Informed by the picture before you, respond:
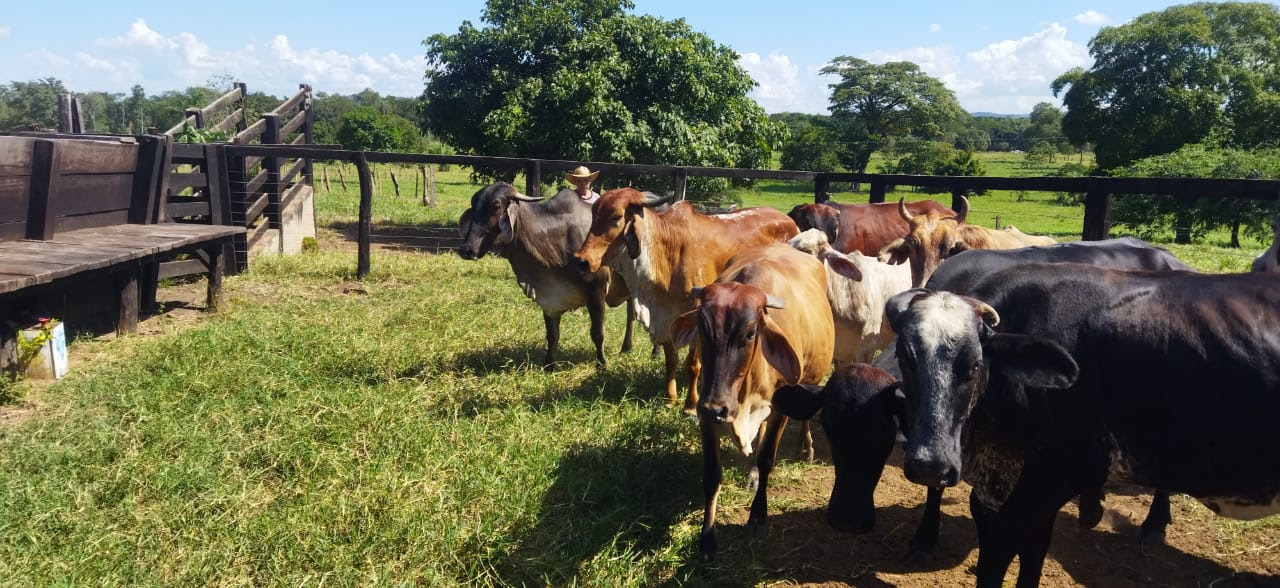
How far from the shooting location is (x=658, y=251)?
20.1 ft

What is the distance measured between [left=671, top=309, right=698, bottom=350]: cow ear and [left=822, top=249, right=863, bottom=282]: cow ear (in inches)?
64.3

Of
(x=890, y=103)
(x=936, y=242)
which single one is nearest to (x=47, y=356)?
(x=936, y=242)

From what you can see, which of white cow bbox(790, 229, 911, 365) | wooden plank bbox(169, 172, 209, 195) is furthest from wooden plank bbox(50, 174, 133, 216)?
white cow bbox(790, 229, 911, 365)

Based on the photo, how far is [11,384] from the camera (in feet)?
18.5

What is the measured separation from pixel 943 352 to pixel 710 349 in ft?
3.74

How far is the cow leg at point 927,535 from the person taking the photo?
4020 mm

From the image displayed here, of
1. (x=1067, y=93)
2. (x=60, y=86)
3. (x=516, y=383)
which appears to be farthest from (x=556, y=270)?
(x=60, y=86)

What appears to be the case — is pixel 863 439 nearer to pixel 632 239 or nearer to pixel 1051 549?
pixel 1051 549

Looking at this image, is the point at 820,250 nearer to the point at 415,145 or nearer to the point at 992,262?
the point at 992,262

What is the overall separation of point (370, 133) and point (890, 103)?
38757 mm

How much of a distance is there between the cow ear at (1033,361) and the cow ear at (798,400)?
870 millimetres

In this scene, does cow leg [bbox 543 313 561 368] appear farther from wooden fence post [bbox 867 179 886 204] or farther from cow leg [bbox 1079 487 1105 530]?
wooden fence post [bbox 867 179 886 204]

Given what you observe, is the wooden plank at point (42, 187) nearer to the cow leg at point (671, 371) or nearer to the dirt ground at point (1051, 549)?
the cow leg at point (671, 371)

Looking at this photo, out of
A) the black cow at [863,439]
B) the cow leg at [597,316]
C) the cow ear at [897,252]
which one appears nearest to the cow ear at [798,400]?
the black cow at [863,439]
